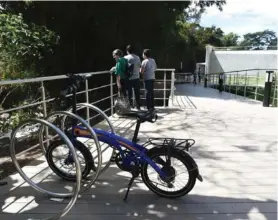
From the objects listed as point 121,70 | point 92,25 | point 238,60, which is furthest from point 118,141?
point 238,60

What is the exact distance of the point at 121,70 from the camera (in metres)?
5.57

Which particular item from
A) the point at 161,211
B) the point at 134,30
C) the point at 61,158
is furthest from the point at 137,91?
the point at 134,30

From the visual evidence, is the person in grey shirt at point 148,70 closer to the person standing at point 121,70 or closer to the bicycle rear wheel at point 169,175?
the person standing at point 121,70

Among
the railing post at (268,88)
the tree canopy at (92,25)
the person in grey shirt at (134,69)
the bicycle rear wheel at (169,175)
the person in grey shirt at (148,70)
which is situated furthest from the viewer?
the tree canopy at (92,25)

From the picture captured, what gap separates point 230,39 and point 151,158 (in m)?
53.0

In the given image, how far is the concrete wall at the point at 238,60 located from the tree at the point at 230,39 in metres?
21.8

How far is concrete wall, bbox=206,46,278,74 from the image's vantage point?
27328 millimetres

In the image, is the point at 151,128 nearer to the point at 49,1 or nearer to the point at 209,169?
the point at 209,169

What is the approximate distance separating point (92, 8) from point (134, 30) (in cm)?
169

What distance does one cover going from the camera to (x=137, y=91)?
6078mm

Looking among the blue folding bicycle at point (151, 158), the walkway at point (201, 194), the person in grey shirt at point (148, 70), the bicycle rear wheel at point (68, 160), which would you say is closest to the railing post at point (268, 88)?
the person in grey shirt at point (148, 70)

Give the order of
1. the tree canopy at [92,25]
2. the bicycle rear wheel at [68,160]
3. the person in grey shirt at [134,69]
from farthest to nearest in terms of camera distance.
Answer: the tree canopy at [92,25]
the person in grey shirt at [134,69]
the bicycle rear wheel at [68,160]

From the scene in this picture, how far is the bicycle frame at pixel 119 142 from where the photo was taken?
2439 millimetres

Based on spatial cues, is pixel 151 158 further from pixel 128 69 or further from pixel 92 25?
pixel 92 25
